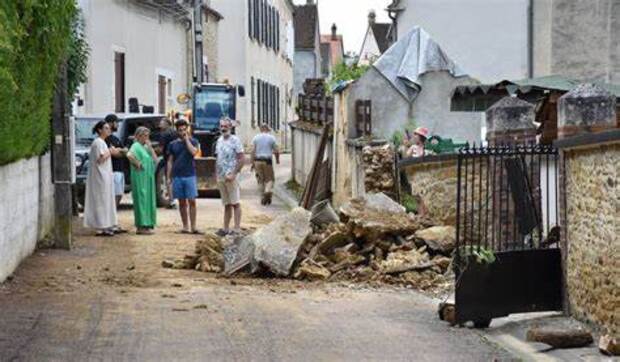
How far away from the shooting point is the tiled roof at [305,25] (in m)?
85.9

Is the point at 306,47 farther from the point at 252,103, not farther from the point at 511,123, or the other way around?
the point at 511,123

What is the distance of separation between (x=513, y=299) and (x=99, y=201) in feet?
25.8

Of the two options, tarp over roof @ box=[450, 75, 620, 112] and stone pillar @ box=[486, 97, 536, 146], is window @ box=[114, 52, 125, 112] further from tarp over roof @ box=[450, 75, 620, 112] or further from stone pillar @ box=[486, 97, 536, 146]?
stone pillar @ box=[486, 97, 536, 146]

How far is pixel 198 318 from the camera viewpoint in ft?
36.4

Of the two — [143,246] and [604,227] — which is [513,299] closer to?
[604,227]

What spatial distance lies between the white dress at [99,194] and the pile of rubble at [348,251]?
2768mm

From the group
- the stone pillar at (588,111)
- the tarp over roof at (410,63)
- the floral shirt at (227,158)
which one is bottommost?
the floral shirt at (227,158)

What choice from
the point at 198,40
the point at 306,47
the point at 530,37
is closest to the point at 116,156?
the point at 530,37

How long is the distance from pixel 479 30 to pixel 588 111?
85.1 feet

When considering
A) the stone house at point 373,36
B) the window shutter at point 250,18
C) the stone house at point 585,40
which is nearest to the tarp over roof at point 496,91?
the stone house at point 585,40

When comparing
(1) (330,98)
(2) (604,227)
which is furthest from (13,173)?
(1) (330,98)

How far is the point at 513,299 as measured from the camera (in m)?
11.4

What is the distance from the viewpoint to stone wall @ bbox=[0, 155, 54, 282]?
12.9 m

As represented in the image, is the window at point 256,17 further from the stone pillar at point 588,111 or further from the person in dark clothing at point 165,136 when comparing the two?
the stone pillar at point 588,111
